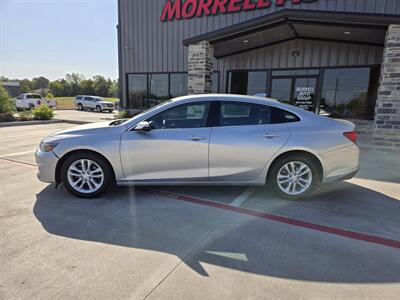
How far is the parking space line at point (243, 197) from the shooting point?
3.97 metres

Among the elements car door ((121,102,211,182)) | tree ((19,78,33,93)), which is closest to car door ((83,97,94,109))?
car door ((121,102,211,182))

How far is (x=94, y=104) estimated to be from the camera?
30.5 meters

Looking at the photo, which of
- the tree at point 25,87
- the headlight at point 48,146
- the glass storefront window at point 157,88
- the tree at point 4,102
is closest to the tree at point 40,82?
the tree at point 25,87

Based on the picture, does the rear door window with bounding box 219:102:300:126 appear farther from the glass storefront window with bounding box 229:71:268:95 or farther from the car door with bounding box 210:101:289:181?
the glass storefront window with bounding box 229:71:268:95

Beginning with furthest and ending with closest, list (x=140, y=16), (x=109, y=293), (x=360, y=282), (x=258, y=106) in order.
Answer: (x=140, y=16) → (x=258, y=106) → (x=360, y=282) → (x=109, y=293)

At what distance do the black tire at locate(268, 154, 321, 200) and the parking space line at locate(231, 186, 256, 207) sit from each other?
42 cm

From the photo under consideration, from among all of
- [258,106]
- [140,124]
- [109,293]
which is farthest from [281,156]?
[109,293]

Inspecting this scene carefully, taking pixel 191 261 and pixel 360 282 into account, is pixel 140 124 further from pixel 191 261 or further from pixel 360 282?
pixel 360 282

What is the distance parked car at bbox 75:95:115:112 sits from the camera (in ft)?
97.8

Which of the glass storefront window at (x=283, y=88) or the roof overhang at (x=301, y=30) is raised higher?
the roof overhang at (x=301, y=30)

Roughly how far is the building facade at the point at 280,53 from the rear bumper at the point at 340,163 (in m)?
4.81

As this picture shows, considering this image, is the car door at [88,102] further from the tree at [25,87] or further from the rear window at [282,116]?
the tree at [25,87]

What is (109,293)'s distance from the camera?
7.10 feet

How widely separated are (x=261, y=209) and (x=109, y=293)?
7.60 ft
